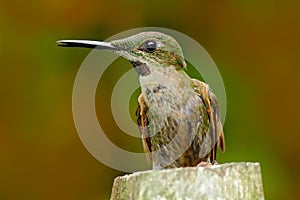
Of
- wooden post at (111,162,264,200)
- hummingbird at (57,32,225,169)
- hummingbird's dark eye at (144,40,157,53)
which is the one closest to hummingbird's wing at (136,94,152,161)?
hummingbird at (57,32,225,169)

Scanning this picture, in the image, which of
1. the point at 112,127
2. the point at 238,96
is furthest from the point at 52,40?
the point at 238,96

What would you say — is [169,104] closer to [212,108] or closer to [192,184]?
[212,108]

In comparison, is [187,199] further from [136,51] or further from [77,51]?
[77,51]

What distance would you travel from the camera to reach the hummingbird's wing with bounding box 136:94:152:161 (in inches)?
69.5

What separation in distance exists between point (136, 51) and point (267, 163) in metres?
1.72

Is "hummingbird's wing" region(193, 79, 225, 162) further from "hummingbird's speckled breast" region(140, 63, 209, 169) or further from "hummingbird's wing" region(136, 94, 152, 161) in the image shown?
"hummingbird's wing" region(136, 94, 152, 161)

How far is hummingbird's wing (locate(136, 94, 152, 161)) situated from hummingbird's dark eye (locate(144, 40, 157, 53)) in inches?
4.9

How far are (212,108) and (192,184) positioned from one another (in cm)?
51

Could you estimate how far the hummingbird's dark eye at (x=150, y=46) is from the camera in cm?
168

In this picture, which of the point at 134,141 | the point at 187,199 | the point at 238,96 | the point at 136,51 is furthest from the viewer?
the point at 238,96

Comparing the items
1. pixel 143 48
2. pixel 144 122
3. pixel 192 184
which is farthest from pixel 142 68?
pixel 192 184

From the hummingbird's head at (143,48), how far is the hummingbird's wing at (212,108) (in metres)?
0.10

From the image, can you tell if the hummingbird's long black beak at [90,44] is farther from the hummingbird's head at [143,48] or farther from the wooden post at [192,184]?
the wooden post at [192,184]

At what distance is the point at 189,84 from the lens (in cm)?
174
